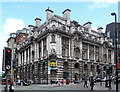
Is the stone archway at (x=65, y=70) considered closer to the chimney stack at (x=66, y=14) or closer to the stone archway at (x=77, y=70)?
the stone archway at (x=77, y=70)

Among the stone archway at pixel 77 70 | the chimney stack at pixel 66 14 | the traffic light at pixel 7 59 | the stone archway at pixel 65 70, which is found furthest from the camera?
the chimney stack at pixel 66 14

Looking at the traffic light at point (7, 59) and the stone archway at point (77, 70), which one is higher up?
the traffic light at point (7, 59)

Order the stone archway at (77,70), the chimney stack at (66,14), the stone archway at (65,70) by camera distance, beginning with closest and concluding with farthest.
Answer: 1. the stone archway at (65,70)
2. the stone archway at (77,70)
3. the chimney stack at (66,14)

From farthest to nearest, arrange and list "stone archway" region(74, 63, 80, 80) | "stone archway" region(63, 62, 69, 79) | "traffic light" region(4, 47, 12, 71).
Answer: "stone archway" region(74, 63, 80, 80), "stone archway" region(63, 62, 69, 79), "traffic light" region(4, 47, 12, 71)

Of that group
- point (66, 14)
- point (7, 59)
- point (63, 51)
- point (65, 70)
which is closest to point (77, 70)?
point (65, 70)

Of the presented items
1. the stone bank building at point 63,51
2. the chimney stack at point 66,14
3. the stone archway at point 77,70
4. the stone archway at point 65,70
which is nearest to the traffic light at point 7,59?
the stone bank building at point 63,51

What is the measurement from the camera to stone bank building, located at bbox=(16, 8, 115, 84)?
45753 mm

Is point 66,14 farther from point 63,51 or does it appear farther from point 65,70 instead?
point 65,70

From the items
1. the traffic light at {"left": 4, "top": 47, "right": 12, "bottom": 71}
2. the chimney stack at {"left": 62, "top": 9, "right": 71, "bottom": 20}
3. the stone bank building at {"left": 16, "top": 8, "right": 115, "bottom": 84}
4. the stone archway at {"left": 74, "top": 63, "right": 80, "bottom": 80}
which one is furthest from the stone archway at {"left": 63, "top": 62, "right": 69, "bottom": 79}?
the traffic light at {"left": 4, "top": 47, "right": 12, "bottom": 71}

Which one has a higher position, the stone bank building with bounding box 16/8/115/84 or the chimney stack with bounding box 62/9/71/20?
the chimney stack with bounding box 62/9/71/20

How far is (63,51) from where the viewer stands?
48.3 meters

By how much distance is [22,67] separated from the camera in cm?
6894

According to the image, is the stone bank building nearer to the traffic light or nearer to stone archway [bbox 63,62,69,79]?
stone archway [bbox 63,62,69,79]

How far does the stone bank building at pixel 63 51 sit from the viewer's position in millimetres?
45753
